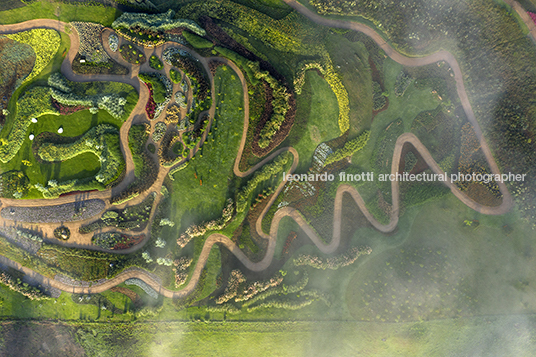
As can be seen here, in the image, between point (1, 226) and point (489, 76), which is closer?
point (1, 226)

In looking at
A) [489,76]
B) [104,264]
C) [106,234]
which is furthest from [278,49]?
[104,264]

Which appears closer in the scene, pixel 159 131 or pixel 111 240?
pixel 111 240

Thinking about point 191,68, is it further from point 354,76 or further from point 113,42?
point 354,76

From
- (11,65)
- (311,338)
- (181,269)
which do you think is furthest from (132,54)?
(311,338)

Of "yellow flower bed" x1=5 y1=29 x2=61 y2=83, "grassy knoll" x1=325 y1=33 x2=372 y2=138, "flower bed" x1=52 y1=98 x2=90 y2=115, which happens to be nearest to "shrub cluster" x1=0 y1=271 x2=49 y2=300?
"flower bed" x1=52 y1=98 x2=90 y2=115

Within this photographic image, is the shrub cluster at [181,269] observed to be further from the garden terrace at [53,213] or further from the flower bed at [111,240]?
the garden terrace at [53,213]

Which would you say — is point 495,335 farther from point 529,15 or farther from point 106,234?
point 106,234

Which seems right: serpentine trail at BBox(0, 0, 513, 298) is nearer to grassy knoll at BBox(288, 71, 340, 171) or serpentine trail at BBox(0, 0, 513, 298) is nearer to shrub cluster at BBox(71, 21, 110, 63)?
grassy knoll at BBox(288, 71, 340, 171)
